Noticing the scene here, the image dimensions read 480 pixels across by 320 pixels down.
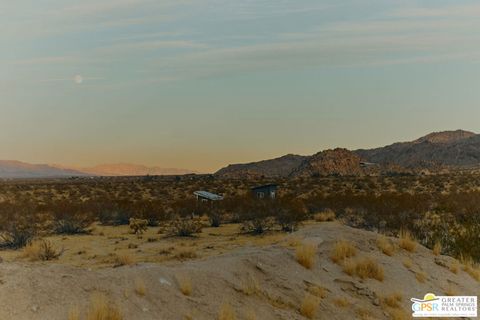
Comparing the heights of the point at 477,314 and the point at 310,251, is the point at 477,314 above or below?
below

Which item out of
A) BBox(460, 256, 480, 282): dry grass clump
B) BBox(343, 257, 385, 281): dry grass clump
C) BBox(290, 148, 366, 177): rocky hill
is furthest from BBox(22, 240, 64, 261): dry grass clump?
BBox(290, 148, 366, 177): rocky hill

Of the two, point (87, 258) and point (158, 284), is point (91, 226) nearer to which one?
point (87, 258)

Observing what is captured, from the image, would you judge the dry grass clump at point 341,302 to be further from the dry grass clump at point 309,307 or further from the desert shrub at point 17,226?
the desert shrub at point 17,226

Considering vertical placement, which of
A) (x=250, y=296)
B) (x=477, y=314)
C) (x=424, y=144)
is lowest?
(x=477, y=314)

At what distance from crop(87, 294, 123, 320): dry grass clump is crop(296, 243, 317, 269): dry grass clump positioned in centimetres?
478

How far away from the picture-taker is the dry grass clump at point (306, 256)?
35.3 feet

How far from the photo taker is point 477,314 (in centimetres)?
1052

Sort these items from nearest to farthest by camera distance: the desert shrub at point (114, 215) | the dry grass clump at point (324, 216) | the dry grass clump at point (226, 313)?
the dry grass clump at point (226, 313), the dry grass clump at point (324, 216), the desert shrub at point (114, 215)

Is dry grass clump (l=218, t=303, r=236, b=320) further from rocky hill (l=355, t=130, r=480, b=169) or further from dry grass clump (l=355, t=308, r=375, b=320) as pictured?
rocky hill (l=355, t=130, r=480, b=169)

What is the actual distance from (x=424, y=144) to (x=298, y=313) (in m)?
151

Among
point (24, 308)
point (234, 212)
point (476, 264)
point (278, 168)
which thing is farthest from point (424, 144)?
point (24, 308)

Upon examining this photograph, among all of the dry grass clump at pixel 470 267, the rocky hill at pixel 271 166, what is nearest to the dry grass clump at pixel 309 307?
the dry grass clump at pixel 470 267

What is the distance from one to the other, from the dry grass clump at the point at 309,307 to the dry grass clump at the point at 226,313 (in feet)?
4.76

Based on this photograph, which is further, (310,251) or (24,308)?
(310,251)
